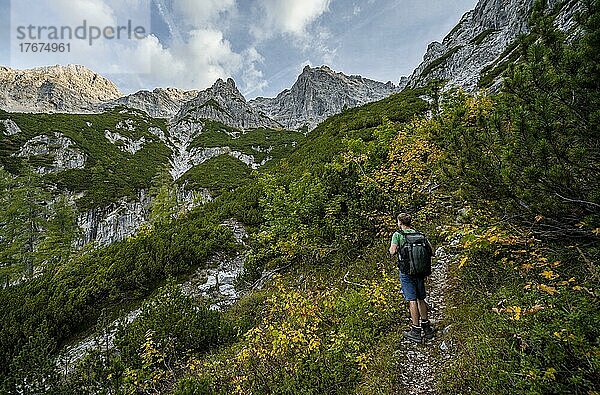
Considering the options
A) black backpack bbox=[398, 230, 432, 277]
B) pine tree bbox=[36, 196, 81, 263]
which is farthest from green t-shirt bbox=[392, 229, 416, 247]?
pine tree bbox=[36, 196, 81, 263]

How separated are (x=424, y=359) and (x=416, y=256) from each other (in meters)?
1.37

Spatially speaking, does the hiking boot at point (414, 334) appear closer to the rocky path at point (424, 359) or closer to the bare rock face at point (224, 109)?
the rocky path at point (424, 359)

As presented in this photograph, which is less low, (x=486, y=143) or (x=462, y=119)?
(x=462, y=119)

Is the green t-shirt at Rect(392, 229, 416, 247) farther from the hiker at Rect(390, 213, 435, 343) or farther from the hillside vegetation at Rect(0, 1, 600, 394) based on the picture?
the hillside vegetation at Rect(0, 1, 600, 394)

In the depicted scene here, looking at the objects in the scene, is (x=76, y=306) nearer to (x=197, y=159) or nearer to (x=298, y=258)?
(x=298, y=258)

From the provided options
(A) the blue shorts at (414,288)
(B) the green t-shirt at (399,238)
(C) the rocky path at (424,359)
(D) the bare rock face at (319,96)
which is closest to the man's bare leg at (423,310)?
(A) the blue shorts at (414,288)

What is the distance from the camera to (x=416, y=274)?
467cm

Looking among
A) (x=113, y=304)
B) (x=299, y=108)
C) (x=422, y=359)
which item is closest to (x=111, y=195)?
(x=113, y=304)

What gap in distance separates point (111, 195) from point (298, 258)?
58.2 metres

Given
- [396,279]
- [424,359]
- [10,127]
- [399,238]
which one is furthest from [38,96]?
[424,359]

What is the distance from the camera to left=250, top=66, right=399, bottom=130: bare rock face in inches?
6083

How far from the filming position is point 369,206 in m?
8.70

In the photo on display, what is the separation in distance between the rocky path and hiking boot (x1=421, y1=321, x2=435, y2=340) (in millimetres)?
63

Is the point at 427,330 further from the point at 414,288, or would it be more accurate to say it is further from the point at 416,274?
the point at 416,274
